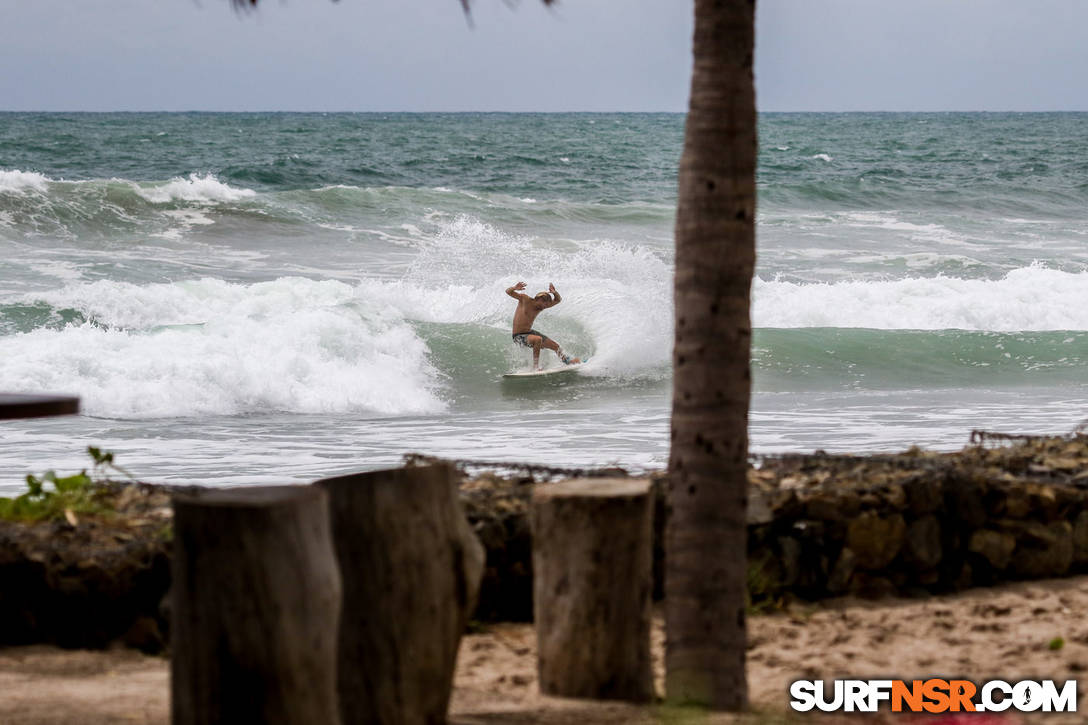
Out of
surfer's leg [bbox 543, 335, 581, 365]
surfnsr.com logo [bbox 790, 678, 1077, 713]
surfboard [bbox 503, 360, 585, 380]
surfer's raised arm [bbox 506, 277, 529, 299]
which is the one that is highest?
surfer's raised arm [bbox 506, 277, 529, 299]

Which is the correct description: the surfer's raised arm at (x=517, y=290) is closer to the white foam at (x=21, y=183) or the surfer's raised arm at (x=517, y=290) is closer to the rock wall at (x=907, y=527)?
the rock wall at (x=907, y=527)

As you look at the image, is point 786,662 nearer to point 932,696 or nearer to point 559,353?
point 932,696

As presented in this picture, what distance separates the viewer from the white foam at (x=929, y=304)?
1750cm

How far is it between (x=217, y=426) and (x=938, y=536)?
7.12 m

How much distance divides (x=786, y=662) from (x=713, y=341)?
1.69 m

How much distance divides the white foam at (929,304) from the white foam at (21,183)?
47.9 feet

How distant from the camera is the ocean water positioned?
10.2m

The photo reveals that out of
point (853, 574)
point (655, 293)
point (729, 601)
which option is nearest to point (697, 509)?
point (729, 601)

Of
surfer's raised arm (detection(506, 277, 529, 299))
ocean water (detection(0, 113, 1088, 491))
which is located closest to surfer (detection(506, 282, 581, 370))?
surfer's raised arm (detection(506, 277, 529, 299))

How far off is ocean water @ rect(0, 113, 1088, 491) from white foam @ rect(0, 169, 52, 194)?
0.22 feet

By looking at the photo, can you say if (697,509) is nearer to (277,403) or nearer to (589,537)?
(589,537)

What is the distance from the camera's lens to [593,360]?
582 inches

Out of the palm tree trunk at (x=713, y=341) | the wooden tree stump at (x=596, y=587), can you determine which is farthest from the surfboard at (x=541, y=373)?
the palm tree trunk at (x=713, y=341)

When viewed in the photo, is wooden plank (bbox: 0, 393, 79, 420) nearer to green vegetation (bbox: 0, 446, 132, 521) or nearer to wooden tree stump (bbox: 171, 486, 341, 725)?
wooden tree stump (bbox: 171, 486, 341, 725)
